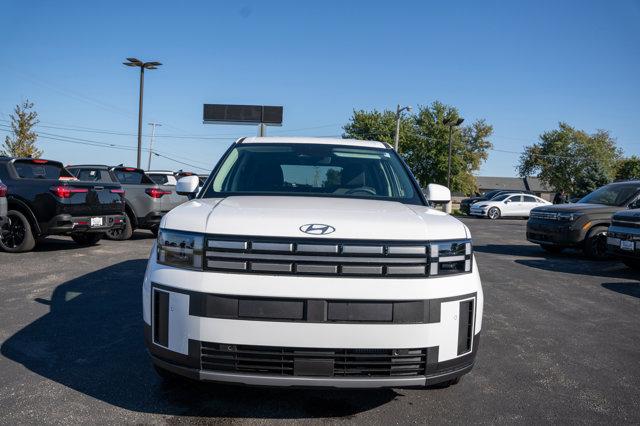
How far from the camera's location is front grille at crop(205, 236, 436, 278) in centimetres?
265

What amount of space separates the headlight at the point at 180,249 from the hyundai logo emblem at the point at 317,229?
55 cm

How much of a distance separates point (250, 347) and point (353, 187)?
188cm

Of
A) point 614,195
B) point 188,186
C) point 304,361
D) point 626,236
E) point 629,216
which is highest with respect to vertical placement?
point 614,195

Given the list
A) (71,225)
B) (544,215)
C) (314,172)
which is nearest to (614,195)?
(544,215)

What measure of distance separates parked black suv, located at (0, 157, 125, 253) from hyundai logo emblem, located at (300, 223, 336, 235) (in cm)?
770

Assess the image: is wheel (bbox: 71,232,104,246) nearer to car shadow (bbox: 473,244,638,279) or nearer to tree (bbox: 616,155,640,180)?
car shadow (bbox: 473,244,638,279)

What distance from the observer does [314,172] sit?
4250mm

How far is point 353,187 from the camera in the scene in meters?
4.16

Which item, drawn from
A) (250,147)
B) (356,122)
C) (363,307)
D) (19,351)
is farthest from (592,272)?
(356,122)

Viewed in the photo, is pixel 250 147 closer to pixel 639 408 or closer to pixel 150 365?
pixel 150 365

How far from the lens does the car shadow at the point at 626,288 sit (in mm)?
7355

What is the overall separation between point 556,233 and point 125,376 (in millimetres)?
9956

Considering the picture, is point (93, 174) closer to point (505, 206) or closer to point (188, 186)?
point (188, 186)

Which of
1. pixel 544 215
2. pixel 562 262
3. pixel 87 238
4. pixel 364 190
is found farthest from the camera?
pixel 544 215
